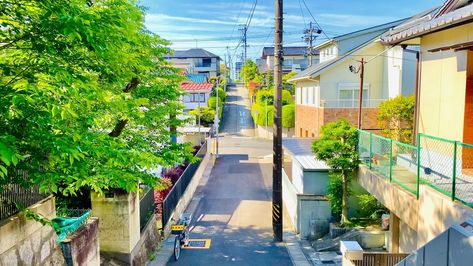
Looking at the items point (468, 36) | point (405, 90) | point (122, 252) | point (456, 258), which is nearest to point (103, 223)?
point (122, 252)

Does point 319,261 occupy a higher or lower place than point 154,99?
lower

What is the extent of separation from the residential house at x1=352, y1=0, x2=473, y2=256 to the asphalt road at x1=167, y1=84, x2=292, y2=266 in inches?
177

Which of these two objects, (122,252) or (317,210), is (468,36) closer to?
(317,210)

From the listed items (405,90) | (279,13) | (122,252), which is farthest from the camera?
(405,90)

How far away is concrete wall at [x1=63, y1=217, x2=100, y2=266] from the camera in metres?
7.35

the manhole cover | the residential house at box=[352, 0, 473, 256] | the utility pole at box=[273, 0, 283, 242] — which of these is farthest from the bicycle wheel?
the residential house at box=[352, 0, 473, 256]

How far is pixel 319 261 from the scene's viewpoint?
38.9 ft

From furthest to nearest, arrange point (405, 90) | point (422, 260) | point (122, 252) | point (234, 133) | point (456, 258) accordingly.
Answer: point (234, 133) → point (405, 90) → point (122, 252) → point (422, 260) → point (456, 258)

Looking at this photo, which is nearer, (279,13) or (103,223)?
(103,223)

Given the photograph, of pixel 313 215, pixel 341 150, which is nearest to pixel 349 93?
pixel 313 215

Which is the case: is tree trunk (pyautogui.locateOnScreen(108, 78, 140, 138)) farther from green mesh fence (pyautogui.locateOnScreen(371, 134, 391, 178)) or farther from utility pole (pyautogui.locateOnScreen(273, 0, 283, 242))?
green mesh fence (pyautogui.locateOnScreen(371, 134, 391, 178))

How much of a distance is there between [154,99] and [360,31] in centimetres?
1926

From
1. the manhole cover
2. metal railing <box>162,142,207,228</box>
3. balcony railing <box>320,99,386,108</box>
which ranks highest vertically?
balcony railing <box>320,99,386,108</box>

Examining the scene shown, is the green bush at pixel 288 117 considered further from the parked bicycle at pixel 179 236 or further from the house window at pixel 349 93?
the parked bicycle at pixel 179 236
